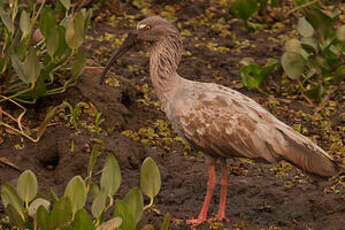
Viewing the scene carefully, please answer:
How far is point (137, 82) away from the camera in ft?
27.5

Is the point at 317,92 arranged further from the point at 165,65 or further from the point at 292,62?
the point at 165,65

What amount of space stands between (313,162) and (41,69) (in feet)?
8.50

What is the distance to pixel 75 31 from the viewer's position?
21.1 feet

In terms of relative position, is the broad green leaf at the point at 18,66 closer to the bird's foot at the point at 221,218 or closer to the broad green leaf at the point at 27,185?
the broad green leaf at the point at 27,185

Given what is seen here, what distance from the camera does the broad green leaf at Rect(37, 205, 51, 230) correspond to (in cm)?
484

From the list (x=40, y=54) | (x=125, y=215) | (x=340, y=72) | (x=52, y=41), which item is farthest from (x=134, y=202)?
(x=340, y=72)

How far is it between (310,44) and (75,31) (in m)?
2.98

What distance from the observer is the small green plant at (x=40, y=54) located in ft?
20.8

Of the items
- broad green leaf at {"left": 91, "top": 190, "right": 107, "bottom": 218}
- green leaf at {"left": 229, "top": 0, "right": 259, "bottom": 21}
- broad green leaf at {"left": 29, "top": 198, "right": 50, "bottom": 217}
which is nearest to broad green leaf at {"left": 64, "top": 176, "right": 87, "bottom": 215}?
broad green leaf at {"left": 91, "top": 190, "right": 107, "bottom": 218}

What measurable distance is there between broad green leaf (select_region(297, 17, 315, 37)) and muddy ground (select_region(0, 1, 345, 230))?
0.66 meters

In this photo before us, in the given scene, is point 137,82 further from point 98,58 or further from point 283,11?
point 283,11

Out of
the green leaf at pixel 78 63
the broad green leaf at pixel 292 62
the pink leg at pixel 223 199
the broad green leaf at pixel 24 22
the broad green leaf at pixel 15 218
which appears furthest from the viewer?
the broad green leaf at pixel 292 62

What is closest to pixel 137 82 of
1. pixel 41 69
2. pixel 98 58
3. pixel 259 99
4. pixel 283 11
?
pixel 98 58

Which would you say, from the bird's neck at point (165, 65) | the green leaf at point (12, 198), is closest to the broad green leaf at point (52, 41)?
the bird's neck at point (165, 65)
